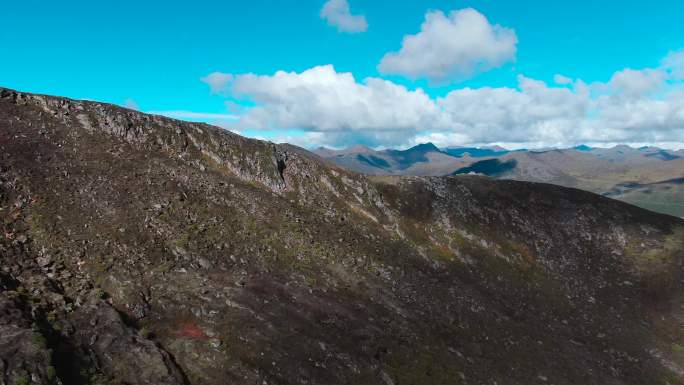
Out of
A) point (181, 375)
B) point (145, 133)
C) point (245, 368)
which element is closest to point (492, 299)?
point (245, 368)

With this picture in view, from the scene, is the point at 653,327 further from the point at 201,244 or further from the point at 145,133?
the point at 145,133

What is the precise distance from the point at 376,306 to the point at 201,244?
20860 mm

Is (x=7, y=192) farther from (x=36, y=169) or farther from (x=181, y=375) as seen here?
(x=181, y=375)

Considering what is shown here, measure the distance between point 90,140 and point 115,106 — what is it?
10.1 metres

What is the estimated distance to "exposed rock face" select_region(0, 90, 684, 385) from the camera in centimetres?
2922

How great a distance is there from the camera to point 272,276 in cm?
4341

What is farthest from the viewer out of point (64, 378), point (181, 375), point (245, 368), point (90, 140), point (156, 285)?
point (90, 140)

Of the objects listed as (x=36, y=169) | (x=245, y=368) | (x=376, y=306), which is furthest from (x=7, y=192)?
(x=376, y=306)

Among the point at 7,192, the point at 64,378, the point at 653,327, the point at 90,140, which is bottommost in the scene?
the point at 653,327

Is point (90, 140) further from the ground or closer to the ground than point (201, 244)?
further from the ground

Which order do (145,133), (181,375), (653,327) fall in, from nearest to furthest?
(181,375), (145,133), (653,327)

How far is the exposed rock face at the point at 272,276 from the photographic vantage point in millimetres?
29219

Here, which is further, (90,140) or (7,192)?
(90,140)

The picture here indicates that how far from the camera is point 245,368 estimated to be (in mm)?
29188
